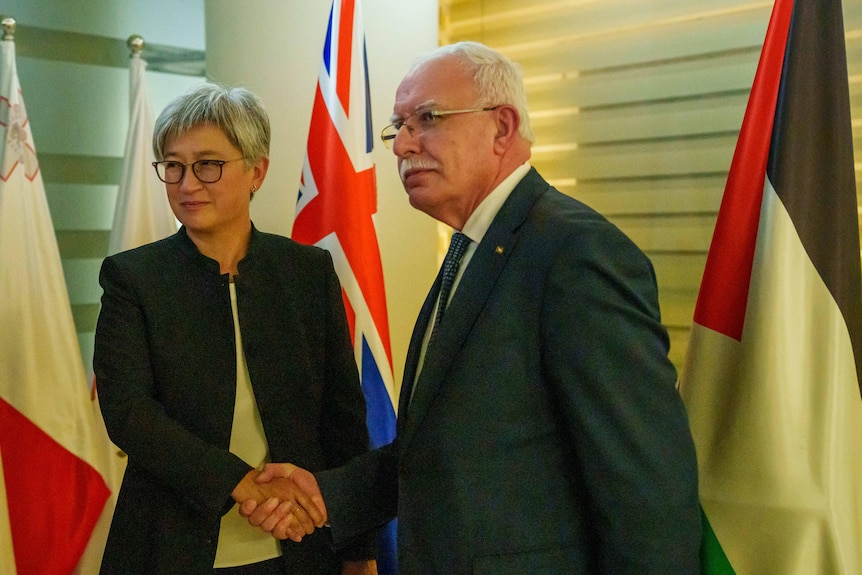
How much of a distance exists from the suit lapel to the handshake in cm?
36

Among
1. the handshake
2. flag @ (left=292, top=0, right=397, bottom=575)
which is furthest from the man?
flag @ (left=292, top=0, right=397, bottom=575)

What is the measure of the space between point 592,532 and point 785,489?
0.64 meters

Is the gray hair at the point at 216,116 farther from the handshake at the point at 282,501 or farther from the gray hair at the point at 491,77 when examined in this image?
the handshake at the point at 282,501

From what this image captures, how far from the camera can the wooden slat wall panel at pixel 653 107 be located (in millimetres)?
2260

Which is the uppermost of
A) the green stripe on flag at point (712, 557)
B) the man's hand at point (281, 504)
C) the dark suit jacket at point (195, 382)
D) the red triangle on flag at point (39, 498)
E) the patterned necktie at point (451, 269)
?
the patterned necktie at point (451, 269)

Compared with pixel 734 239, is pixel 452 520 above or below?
below

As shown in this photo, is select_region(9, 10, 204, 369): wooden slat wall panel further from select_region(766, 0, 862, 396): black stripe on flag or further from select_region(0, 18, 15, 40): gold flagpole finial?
select_region(766, 0, 862, 396): black stripe on flag

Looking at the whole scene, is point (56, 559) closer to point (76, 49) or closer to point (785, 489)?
point (76, 49)

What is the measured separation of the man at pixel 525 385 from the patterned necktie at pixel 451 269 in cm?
2

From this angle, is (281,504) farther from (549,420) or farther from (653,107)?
(653,107)

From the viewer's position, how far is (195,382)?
1.53 metres

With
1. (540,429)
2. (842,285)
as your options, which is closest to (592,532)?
(540,429)

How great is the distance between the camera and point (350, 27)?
7.54ft

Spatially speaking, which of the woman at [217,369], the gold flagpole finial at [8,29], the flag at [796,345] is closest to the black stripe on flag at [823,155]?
the flag at [796,345]
